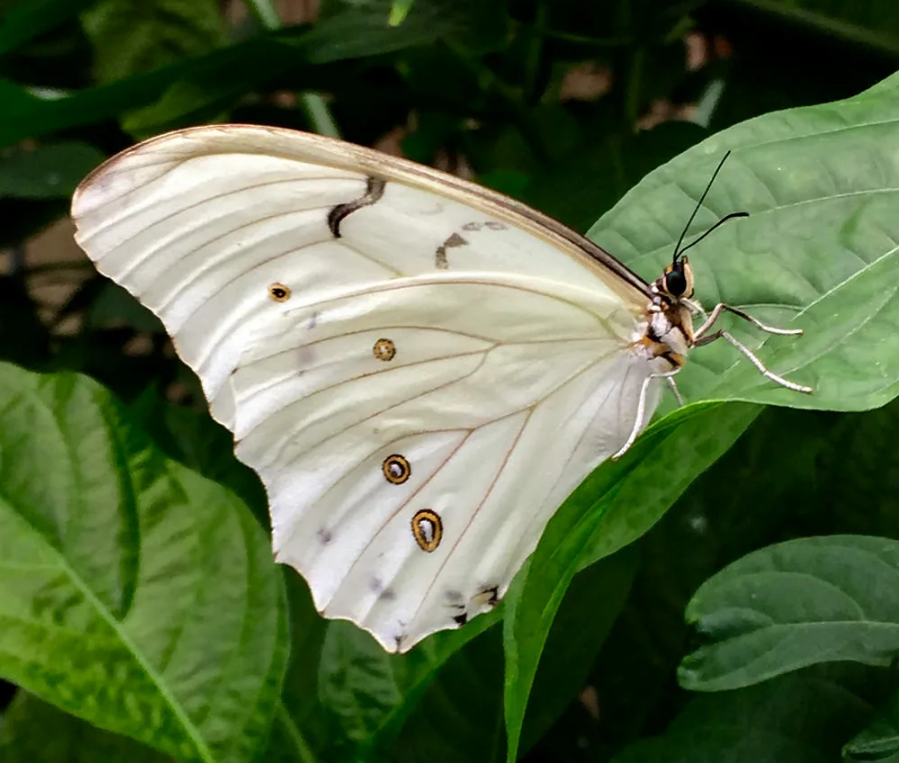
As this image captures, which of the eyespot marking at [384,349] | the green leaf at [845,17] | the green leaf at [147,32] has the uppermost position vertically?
the green leaf at [845,17]

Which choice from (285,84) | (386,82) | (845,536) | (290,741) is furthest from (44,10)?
(845,536)

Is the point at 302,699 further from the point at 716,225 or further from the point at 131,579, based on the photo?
the point at 716,225

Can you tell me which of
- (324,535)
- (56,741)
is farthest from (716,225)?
(56,741)

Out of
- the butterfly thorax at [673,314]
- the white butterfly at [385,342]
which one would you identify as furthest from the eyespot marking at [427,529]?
the butterfly thorax at [673,314]

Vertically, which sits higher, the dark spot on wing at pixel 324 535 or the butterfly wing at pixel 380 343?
the butterfly wing at pixel 380 343

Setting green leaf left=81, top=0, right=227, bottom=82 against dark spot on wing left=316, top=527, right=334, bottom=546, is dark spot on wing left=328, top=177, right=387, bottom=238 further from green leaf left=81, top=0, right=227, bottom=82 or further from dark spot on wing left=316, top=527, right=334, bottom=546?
green leaf left=81, top=0, right=227, bottom=82

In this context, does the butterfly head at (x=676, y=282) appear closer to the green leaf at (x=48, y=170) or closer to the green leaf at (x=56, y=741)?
the green leaf at (x=56, y=741)

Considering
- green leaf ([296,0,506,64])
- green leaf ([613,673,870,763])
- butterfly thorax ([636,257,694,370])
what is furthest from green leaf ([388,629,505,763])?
green leaf ([296,0,506,64])
